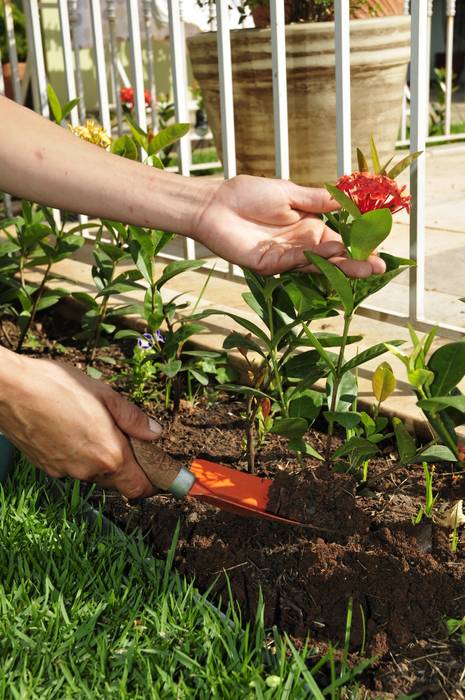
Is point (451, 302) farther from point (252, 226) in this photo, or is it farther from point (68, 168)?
point (68, 168)

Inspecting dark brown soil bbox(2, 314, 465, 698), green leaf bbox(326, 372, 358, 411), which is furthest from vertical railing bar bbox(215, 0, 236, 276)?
dark brown soil bbox(2, 314, 465, 698)

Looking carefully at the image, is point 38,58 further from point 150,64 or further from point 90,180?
point 150,64

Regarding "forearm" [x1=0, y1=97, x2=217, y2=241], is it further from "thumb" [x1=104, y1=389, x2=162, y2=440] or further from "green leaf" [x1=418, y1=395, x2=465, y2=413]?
"green leaf" [x1=418, y1=395, x2=465, y2=413]

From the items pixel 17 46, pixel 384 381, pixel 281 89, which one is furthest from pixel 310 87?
pixel 17 46

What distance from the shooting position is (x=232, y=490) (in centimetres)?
154

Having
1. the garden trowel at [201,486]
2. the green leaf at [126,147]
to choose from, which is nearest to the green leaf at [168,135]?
the green leaf at [126,147]

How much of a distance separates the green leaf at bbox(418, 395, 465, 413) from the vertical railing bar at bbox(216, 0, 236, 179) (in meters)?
1.25

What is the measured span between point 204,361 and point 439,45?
13.3m

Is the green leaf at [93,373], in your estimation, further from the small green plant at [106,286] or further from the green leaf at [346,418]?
the green leaf at [346,418]

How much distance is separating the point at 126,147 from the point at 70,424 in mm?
917

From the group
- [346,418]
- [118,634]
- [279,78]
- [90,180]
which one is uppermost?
[279,78]

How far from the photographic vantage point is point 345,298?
56.2 inches

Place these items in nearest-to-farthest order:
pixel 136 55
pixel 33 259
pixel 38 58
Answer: pixel 33 259
pixel 136 55
pixel 38 58

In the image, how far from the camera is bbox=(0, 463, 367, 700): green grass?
3.98 ft
